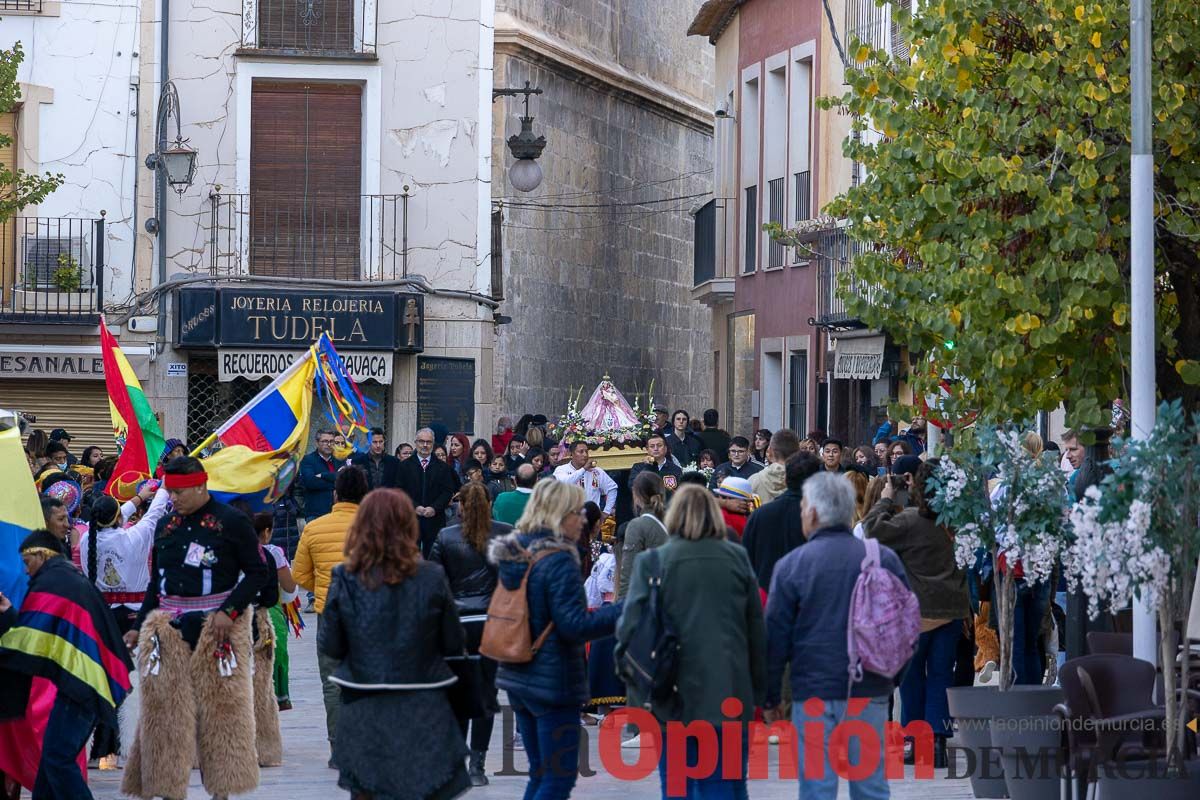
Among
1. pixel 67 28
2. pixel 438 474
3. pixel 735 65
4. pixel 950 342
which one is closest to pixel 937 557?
pixel 950 342

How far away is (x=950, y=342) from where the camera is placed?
13703 millimetres

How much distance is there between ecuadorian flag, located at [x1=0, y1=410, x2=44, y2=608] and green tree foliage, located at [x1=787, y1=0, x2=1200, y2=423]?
5584 mm

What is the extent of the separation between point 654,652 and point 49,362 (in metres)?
19.9

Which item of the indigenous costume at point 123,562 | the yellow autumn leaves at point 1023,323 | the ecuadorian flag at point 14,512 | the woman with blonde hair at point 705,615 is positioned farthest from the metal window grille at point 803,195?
the woman with blonde hair at point 705,615

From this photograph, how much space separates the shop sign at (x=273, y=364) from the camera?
90.3 ft

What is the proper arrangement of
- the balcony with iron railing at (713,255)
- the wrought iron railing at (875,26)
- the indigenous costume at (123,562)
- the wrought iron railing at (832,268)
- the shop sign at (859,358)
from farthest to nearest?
1. the balcony with iron railing at (713,255)
2. the wrought iron railing at (832,268)
3. the wrought iron railing at (875,26)
4. the shop sign at (859,358)
5. the indigenous costume at (123,562)

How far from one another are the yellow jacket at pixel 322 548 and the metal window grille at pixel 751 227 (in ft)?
65.6

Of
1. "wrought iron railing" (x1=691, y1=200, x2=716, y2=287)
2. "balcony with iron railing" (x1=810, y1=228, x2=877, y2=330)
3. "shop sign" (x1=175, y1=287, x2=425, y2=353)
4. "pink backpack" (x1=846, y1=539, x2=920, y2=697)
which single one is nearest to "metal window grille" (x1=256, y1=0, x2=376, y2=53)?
"shop sign" (x1=175, y1=287, x2=425, y2=353)

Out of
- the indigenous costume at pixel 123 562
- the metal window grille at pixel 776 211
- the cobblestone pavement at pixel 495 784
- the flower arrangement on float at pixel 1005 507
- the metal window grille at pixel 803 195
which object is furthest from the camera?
the metal window grille at pixel 776 211

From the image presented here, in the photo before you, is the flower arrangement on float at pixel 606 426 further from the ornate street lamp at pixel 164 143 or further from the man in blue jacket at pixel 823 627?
the man in blue jacket at pixel 823 627

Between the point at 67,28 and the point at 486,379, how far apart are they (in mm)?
7020

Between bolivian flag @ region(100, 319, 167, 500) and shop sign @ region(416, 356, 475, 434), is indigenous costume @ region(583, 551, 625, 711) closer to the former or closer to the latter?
bolivian flag @ region(100, 319, 167, 500)

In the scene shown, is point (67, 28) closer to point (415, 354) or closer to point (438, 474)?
point (415, 354)

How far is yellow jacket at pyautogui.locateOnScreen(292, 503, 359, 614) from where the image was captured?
39.5 ft
